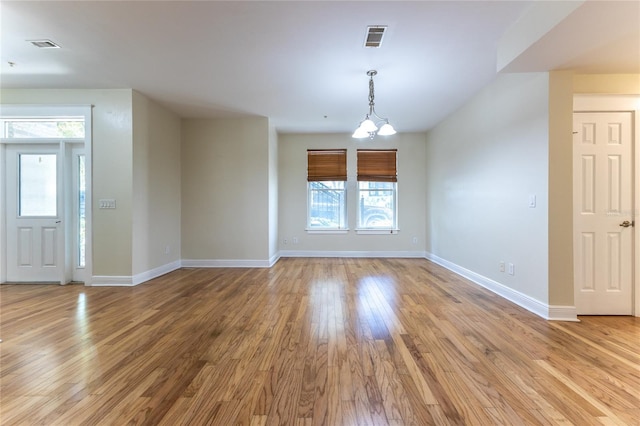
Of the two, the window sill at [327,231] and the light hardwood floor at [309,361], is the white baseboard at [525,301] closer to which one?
the light hardwood floor at [309,361]

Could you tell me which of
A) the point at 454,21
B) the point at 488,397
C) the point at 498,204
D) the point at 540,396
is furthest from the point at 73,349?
the point at 498,204

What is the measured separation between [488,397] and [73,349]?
2.93 metres

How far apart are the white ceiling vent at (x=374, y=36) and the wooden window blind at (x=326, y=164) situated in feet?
12.4

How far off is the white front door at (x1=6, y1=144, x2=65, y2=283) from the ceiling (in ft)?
3.37

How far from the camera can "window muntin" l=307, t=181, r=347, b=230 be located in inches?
266

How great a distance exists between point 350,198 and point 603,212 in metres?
4.36

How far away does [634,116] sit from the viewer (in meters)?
2.99

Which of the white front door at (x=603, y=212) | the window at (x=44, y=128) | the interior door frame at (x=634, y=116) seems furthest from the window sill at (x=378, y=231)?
the window at (x=44, y=128)

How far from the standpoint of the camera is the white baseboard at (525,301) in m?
2.86

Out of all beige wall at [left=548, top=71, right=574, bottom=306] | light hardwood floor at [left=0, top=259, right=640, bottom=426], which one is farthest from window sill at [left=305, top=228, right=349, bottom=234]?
beige wall at [left=548, top=71, right=574, bottom=306]

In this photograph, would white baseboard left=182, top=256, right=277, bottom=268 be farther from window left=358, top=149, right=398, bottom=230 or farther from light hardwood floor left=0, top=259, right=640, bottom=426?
window left=358, top=149, right=398, bottom=230

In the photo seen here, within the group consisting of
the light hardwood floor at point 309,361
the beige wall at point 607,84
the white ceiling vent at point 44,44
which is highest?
the white ceiling vent at point 44,44

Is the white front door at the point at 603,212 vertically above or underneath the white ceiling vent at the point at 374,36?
underneath

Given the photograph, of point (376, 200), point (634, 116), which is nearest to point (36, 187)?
point (376, 200)
